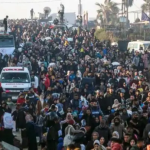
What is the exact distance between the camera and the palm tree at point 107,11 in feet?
362

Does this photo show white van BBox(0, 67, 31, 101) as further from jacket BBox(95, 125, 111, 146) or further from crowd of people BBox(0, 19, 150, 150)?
jacket BBox(95, 125, 111, 146)

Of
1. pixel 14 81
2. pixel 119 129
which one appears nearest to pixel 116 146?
pixel 119 129

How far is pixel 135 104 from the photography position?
22.3m

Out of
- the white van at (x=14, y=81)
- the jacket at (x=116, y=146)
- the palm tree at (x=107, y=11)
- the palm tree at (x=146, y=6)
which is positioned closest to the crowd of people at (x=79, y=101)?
the jacket at (x=116, y=146)

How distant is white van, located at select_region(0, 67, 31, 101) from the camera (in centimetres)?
3047

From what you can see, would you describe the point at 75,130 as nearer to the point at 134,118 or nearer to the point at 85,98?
the point at 134,118

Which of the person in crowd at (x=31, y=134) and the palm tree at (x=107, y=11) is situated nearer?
the person in crowd at (x=31, y=134)

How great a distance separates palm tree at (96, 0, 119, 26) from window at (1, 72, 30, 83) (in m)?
78.8

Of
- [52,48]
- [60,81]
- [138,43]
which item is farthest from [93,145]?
[138,43]

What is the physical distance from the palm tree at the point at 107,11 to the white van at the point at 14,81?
78.8 m

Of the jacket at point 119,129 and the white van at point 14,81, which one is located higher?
the jacket at point 119,129

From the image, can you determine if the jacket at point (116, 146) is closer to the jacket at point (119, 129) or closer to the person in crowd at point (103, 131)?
the person in crowd at point (103, 131)

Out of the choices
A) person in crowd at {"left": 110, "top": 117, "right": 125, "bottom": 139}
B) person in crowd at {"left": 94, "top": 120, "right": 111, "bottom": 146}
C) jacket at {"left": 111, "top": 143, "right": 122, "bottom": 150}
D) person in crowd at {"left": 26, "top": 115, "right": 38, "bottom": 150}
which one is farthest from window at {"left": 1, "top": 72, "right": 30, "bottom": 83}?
jacket at {"left": 111, "top": 143, "right": 122, "bottom": 150}

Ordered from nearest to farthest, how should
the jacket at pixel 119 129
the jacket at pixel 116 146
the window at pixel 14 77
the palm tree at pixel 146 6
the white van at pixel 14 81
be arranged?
the jacket at pixel 116 146 → the jacket at pixel 119 129 → the white van at pixel 14 81 → the window at pixel 14 77 → the palm tree at pixel 146 6
